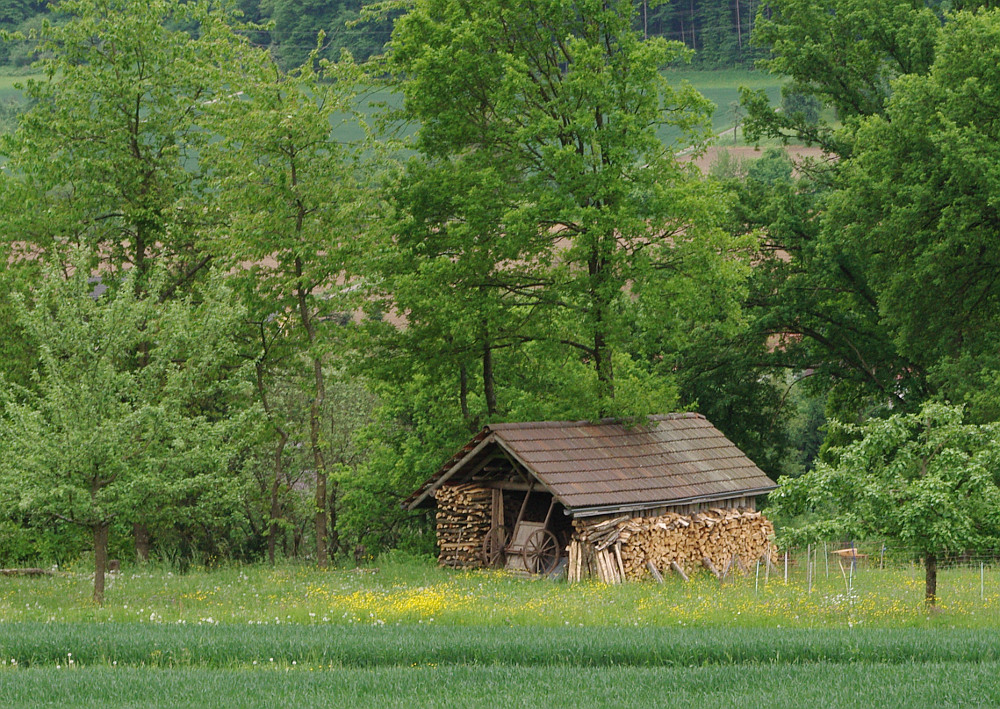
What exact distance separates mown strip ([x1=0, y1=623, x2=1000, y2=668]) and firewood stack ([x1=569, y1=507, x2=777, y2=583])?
9544 millimetres

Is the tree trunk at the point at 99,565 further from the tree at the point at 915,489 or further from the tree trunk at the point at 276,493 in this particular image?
the tree trunk at the point at 276,493

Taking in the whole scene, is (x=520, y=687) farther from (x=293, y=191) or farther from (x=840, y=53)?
(x=840, y=53)

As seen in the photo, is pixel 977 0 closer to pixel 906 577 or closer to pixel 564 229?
pixel 564 229

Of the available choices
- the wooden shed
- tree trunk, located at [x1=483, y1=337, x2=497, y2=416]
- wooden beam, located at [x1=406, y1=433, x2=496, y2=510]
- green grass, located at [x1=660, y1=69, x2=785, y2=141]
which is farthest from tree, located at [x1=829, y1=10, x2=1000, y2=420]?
green grass, located at [x1=660, y1=69, x2=785, y2=141]

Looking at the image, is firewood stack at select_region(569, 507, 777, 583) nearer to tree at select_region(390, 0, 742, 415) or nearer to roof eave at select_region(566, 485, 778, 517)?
roof eave at select_region(566, 485, 778, 517)

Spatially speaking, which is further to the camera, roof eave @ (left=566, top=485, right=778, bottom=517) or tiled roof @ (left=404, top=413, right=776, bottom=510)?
tiled roof @ (left=404, top=413, right=776, bottom=510)

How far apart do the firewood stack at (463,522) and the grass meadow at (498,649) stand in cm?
576

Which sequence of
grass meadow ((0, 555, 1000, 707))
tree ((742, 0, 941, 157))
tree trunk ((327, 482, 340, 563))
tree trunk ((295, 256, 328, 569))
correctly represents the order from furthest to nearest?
tree trunk ((327, 482, 340, 563))
tree ((742, 0, 941, 157))
tree trunk ((295, 256, 328, 569))
grass meadow ((0, 555, 1000, 707))

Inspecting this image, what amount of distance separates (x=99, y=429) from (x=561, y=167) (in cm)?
1332

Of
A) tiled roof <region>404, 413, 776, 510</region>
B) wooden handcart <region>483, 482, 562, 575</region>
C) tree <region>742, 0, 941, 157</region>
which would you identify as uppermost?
tree <region>742, 0, 941, 157</region>

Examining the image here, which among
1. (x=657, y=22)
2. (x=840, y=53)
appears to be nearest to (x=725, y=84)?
(x=657, y=22)

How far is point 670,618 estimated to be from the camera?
1722 centimetres

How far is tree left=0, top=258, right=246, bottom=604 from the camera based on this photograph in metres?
18.6

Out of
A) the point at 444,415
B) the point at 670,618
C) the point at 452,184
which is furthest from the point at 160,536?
the point at 670,618
